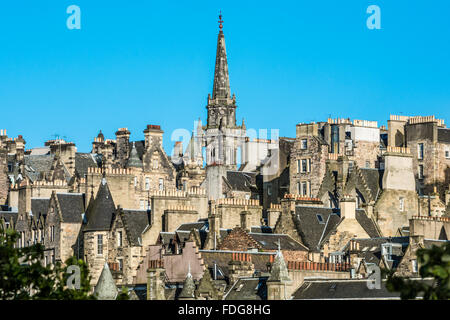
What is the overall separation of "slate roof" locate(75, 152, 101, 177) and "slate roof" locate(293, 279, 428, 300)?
5413cm

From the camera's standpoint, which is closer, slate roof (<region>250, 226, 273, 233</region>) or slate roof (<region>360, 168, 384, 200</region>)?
slate roof (<region>250, 226, 273, 233</region>)

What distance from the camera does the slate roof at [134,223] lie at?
325 ft

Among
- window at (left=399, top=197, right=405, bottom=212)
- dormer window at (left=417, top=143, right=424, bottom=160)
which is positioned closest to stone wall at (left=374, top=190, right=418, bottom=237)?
window at (left=399, top=197, right=405, bottom=212)

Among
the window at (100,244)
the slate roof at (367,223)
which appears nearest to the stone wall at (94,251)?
the window at (100,244)

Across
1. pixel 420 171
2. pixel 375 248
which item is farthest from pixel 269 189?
pixel 375 248

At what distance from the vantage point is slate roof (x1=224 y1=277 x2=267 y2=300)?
75.2 meters

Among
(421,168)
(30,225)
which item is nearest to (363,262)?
(30,225)

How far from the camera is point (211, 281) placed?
78.0 meters

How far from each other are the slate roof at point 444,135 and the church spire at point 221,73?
5017cm

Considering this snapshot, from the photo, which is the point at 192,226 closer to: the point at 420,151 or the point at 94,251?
the point at 94,251

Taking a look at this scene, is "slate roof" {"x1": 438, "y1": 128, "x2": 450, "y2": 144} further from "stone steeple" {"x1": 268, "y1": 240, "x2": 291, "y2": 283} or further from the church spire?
"stone steeple" {"x1": 268, "y1": 240, "x2": 291, "y2": 283}
